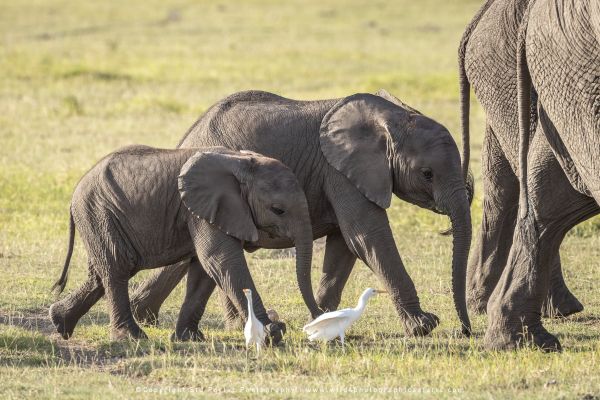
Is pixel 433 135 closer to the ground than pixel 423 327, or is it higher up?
higher up

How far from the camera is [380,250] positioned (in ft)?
29.1

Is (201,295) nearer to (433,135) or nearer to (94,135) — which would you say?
(433,135)

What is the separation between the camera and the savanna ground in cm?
740

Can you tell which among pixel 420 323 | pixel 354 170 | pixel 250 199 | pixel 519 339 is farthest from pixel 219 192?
pixel 519 339

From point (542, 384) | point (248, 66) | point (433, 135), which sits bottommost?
point (542, 384)

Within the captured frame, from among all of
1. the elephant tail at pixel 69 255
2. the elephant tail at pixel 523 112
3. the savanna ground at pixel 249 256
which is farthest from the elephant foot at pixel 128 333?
the elephant tail at pixel 523 112

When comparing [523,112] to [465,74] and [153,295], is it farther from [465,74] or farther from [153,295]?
[153,295]

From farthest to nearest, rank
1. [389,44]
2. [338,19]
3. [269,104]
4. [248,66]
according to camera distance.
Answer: [338,19] → [389,44] → [248,66] → [269,104]

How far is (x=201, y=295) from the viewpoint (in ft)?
28.9

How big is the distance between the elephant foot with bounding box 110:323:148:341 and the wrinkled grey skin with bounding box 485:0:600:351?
7.35ft

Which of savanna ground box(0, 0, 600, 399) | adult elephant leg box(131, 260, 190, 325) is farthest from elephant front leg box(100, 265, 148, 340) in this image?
adult elephant leg box(131, 260, 190, 325)

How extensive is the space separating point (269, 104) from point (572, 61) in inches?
107

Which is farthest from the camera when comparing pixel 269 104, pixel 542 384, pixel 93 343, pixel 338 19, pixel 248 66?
pixel 338 19

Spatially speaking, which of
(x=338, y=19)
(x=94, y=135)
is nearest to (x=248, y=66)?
(x=94, y=135)
